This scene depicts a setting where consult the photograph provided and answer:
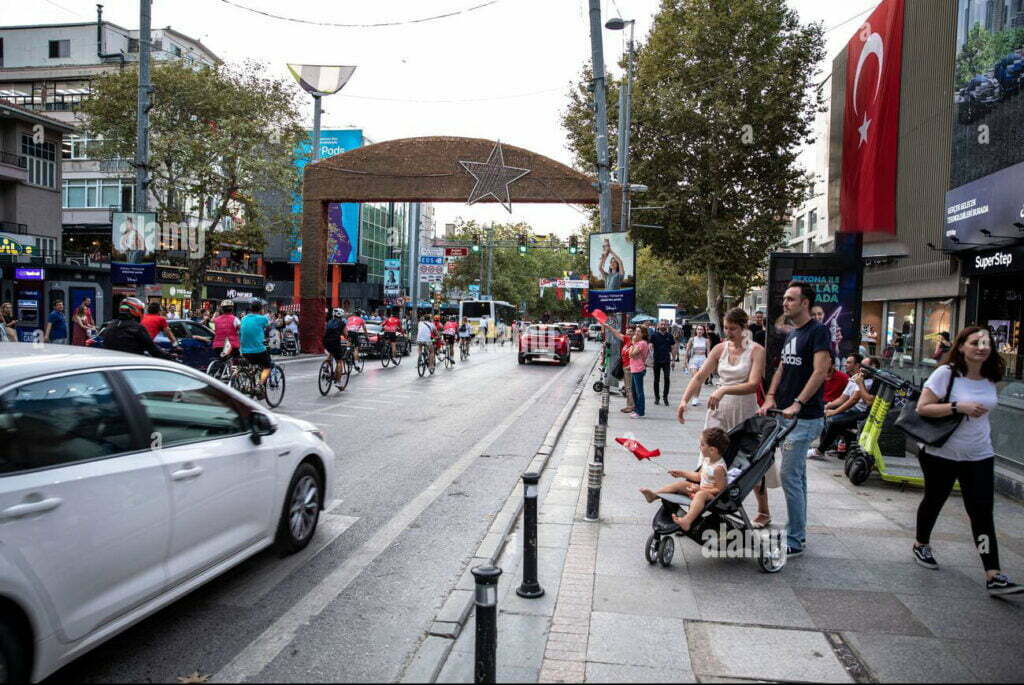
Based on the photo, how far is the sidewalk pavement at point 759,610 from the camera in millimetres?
3605

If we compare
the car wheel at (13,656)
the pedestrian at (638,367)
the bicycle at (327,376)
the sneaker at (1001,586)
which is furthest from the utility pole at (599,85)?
the car wheel at (13,656)

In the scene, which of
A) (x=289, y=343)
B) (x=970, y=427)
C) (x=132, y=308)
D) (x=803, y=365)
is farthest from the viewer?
(x=289, y=343)

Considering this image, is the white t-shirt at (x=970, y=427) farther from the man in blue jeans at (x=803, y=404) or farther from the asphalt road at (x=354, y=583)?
the asphalt road at (x=354, y=583)

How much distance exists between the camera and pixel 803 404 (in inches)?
205

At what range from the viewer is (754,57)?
28.4 meters

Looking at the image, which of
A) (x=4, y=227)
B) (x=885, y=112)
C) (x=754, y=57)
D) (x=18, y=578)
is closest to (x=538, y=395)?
(x=18, y=578)

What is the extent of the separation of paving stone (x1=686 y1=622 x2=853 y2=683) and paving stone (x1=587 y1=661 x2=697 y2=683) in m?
0.10

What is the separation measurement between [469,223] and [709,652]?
2912 inches

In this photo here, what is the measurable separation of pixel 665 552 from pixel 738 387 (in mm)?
1436

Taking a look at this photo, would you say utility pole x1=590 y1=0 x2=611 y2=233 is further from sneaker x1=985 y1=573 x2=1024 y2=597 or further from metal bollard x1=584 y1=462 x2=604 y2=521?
sneaker x1=985 y1=573 x2=1024 y2=597

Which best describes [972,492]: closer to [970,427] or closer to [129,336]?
[970,427]

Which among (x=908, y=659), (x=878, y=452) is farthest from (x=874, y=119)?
(x=908, y=659)

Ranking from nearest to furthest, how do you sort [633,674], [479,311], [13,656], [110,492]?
1. [13,656]
2. [110,492]
3. [633,674]
4. [479,311]

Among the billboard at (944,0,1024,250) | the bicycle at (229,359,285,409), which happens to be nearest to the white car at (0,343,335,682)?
the bicycle at (229,359,285,409)
